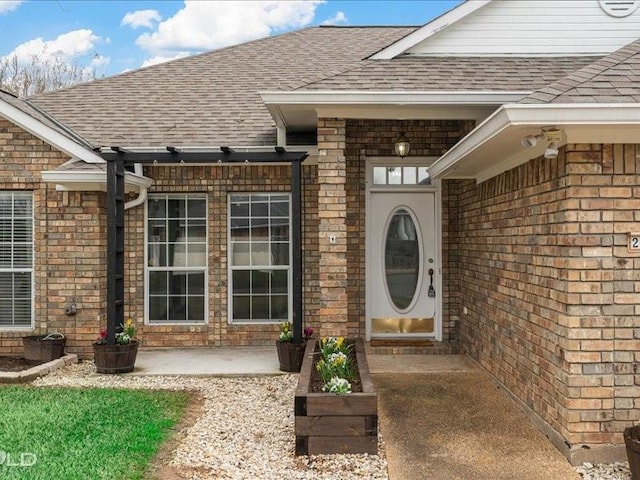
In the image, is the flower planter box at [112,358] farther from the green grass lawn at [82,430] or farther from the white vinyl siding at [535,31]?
the white vinyl siding at [535,31]

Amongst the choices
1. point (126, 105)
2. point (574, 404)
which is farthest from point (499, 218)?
point (126, 105)

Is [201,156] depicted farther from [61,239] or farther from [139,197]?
[61,239]

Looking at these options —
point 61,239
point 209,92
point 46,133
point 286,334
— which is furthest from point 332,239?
point 209,92

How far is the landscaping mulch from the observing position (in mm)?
7149

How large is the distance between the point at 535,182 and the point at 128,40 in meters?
37.1

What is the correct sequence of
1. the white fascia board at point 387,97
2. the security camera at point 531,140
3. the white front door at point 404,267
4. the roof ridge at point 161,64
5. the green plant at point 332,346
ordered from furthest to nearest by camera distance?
the roof ridge at point 161,64, the white front door at point 404,267, the white fascia board at point 387,97, the green plant at point 332,346, the security camera at point 531,140

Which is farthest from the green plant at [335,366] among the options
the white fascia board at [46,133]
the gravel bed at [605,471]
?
the white fascia board at [46,133]

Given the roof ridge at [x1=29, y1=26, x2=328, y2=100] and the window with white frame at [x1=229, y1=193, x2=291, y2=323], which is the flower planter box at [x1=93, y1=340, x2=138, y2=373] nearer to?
the window with white frame at [x1=229, y1=193, x2=291, y2=323]

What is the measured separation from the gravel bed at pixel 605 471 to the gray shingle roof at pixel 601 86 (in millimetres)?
2589

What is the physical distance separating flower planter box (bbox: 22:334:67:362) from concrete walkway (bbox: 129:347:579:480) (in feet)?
3.37

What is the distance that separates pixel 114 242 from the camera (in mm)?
7207

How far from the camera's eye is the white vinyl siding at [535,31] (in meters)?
7.24

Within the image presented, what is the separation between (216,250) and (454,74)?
4.14m

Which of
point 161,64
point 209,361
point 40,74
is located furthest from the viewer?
point 40,74
